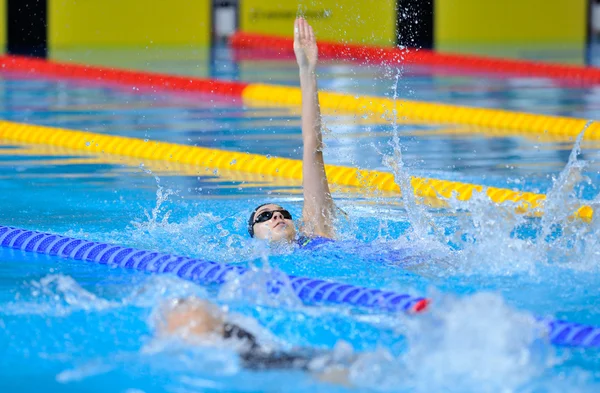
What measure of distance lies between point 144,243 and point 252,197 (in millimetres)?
1138

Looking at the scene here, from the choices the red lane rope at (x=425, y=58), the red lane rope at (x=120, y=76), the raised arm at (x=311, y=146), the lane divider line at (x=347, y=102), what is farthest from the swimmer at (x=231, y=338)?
the red lane rope at (x=425, y=58)

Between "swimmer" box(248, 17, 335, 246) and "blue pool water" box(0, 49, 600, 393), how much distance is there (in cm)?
9

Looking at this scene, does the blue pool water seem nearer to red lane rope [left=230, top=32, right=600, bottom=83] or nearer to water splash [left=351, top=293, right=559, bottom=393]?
water splash [left=351, top=293, right=559, bottom=393]

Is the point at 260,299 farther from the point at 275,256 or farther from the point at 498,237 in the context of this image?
the point at 498,237

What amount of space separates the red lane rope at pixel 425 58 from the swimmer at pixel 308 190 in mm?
7631

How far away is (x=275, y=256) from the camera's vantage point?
4.17 m

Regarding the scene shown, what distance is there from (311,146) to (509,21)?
1488cm

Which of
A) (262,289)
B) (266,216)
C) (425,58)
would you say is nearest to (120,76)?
(425,58)

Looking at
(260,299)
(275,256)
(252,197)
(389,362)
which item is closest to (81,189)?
(252,197)

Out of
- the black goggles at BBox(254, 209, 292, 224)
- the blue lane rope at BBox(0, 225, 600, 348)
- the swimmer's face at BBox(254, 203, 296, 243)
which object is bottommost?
the blue lane rope at BBox(0, 225, 600, 348)

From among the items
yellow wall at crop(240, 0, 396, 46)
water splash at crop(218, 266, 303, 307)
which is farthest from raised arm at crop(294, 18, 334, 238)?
yellow wall at crop(240, 0, 396, 46)

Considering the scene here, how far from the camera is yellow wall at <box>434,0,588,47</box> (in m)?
18.3

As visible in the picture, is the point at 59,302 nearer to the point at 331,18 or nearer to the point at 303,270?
the point at 303,270

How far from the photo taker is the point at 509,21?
18.5m
